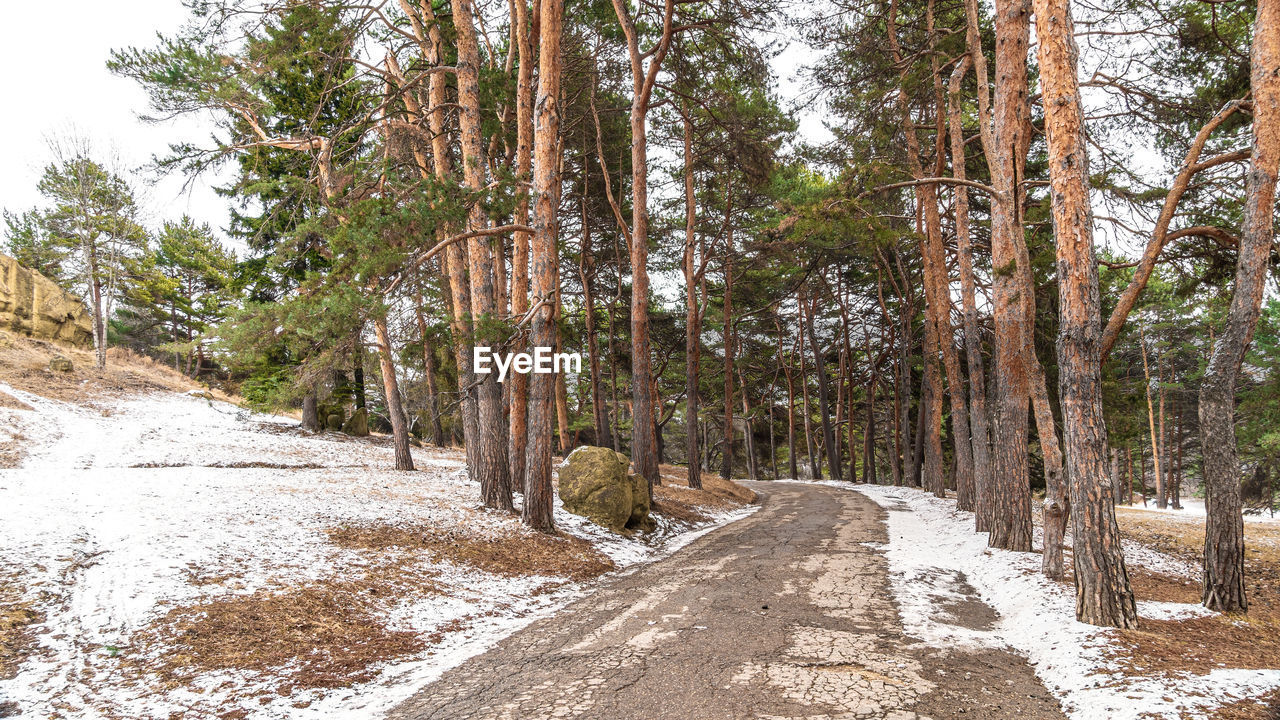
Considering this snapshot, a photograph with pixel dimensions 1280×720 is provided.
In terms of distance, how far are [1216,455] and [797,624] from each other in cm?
432

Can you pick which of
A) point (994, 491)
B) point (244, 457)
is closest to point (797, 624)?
point (994, 491)

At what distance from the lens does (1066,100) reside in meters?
5.23

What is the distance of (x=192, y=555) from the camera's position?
18.8 feet

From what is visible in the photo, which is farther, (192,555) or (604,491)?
(604,491)

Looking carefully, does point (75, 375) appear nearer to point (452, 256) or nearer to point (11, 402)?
point (11, 402)

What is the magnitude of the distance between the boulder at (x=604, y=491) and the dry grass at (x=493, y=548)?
1.45 metres

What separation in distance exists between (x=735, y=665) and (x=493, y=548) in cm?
474

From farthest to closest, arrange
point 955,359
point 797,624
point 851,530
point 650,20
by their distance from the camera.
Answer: point 650,20, point 955,359, point 851,530, point 797,624

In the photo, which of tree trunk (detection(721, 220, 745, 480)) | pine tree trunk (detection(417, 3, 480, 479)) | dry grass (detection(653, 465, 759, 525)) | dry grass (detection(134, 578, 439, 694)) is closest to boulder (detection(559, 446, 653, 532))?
dry grass (detection(653, 465, 759, 525))

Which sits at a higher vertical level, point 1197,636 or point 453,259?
point 453,259

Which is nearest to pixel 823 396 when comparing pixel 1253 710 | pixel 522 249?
pixel 522 249

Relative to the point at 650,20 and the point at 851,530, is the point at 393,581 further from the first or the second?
the point at 650,20

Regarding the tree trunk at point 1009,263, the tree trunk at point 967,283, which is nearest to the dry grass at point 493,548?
the tree trunk at point 1009,263

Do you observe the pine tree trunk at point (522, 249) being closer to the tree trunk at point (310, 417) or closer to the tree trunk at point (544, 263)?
the tree trunk at point (544, 263)
